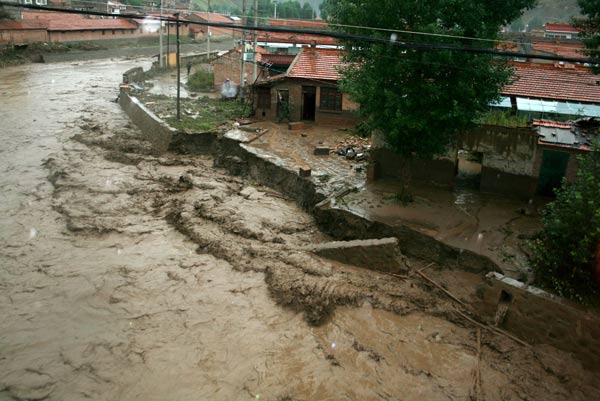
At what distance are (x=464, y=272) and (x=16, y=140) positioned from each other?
23.4 metres

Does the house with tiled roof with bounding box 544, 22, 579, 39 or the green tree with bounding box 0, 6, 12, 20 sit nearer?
the green tree with bounding box 0, 6, 12, 20

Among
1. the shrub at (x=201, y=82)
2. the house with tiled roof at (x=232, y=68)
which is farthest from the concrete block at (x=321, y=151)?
the shrub at (x=201, y=82)

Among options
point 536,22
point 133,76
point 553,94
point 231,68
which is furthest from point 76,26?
point 536,22

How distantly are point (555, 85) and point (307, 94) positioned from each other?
12650mm

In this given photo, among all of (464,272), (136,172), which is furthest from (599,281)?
(136,172)

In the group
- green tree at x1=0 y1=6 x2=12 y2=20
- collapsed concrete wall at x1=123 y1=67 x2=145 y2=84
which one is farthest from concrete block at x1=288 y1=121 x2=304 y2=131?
green tree at x1=0 y1=6 x2=12 y2=20

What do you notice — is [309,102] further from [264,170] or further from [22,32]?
[22,32]

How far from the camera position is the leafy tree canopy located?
13234 millimetres

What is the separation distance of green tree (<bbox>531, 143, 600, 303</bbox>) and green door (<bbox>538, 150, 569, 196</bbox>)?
465cm

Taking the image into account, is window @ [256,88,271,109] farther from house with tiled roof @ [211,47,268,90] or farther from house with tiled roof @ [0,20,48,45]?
house with tiled roof @ [0,20,48,45]

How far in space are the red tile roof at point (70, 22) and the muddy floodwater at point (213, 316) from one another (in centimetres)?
3796

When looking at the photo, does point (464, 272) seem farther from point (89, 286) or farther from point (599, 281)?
point (89, 286)

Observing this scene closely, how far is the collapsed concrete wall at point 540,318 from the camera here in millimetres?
9672

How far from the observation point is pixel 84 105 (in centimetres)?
3319
